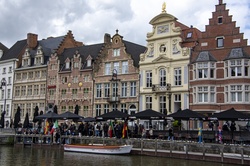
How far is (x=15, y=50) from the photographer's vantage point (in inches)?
2552

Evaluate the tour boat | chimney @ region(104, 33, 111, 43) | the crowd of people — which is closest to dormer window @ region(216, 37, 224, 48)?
the crowd of people

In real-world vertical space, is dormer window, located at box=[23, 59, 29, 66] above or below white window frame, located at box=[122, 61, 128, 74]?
above

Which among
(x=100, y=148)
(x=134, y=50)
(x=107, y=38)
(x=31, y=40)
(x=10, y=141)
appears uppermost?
(x=31, y=40)

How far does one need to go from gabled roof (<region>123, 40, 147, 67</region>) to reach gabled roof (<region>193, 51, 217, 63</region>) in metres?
9.29

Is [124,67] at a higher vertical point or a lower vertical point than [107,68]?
lower

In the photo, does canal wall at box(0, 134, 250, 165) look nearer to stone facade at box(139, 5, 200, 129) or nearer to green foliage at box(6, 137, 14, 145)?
green foliage at box(6, 137, 14, 145)

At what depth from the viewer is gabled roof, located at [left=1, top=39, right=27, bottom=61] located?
6322cm

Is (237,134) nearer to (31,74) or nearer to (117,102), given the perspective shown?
(117,102)

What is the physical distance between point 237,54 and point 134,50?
16650 millimetres

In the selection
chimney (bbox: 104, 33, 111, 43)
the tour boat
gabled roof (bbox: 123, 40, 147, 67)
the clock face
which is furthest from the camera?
chimney (bbox: 104, 33, 111, 43)

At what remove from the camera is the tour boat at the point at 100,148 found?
2939 centimetres

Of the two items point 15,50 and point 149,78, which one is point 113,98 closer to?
point 149,78

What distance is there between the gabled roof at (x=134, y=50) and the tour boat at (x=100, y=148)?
55.8 feet

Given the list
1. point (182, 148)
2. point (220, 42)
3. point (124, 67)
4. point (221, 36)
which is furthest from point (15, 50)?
point (182, 148)
